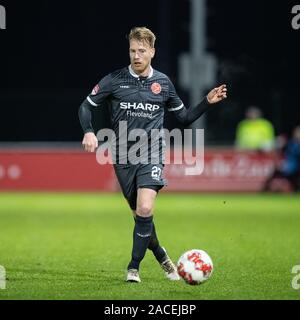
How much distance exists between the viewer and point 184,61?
79.3 ft

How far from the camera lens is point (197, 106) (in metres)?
9.50

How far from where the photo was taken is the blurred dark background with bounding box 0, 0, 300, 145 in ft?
83.3

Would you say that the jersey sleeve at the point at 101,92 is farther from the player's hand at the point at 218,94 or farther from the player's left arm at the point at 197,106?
the player's hand at the point at 218,94

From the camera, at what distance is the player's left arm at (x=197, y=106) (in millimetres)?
9344

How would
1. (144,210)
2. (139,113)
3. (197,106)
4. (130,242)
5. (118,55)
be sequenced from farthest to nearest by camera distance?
(118,55)
(130,242)
(197,106)
(139,113)
(144,210)

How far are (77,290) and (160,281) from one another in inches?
36.7

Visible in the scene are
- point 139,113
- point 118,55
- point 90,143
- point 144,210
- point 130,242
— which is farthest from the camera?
point 118,55

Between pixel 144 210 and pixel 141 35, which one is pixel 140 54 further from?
pixel 144 210

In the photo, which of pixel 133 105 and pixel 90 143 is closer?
pixel 90 143

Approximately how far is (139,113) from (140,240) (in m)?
1.15

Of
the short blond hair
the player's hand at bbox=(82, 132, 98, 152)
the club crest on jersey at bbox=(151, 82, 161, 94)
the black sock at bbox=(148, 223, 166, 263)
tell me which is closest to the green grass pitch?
the black sock at bbox=(148, 223, 166, 263)

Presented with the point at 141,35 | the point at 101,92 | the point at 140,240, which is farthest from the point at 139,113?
the point at 140,240

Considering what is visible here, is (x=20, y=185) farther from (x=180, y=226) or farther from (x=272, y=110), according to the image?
(x=180, y=226)

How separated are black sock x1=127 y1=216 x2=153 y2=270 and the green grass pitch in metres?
0.21
